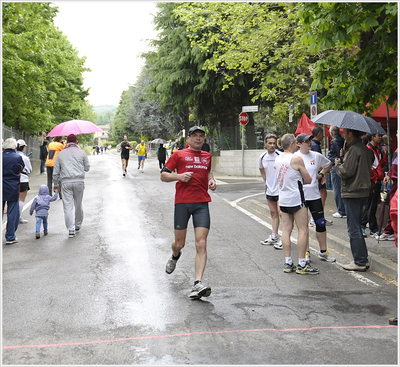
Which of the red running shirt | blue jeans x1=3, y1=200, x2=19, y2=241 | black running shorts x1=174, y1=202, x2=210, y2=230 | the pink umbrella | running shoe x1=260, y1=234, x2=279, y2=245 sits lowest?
running shoe x1=260, y1=234, x2=279, y2=245

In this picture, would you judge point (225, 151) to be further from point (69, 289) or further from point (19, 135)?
point (69, 289)

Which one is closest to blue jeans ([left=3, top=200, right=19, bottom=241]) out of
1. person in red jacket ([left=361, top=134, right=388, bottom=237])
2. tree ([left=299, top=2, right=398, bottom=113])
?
tree ([left=299, top=2, right=398, bottom=113])

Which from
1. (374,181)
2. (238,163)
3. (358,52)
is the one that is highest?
(358,52)

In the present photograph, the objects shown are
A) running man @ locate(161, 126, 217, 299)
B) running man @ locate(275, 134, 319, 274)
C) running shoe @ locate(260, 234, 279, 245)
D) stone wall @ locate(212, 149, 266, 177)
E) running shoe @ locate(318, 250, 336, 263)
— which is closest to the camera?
running man @ locate(161, 126, 217, 299)

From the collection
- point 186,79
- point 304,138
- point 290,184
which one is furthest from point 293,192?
point 186,79

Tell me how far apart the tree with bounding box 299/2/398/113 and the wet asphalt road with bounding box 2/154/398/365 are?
9.27 ft

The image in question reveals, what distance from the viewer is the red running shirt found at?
6715 millimetres

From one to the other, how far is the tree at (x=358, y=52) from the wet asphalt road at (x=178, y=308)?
2.83 metres

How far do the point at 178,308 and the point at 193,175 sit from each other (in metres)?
1.56

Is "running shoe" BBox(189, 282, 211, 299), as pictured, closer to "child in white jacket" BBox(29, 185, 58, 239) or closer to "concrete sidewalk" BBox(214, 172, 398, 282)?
"concrete sidewalk" BBox(214, 172, 398, 282)

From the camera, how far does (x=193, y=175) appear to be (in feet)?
22.0

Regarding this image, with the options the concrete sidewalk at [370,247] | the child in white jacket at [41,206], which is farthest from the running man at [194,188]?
the child in white jacket at [41,206]

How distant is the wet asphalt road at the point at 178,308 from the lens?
4723 mm

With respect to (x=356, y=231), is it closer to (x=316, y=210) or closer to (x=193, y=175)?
(x=316, y=210)
